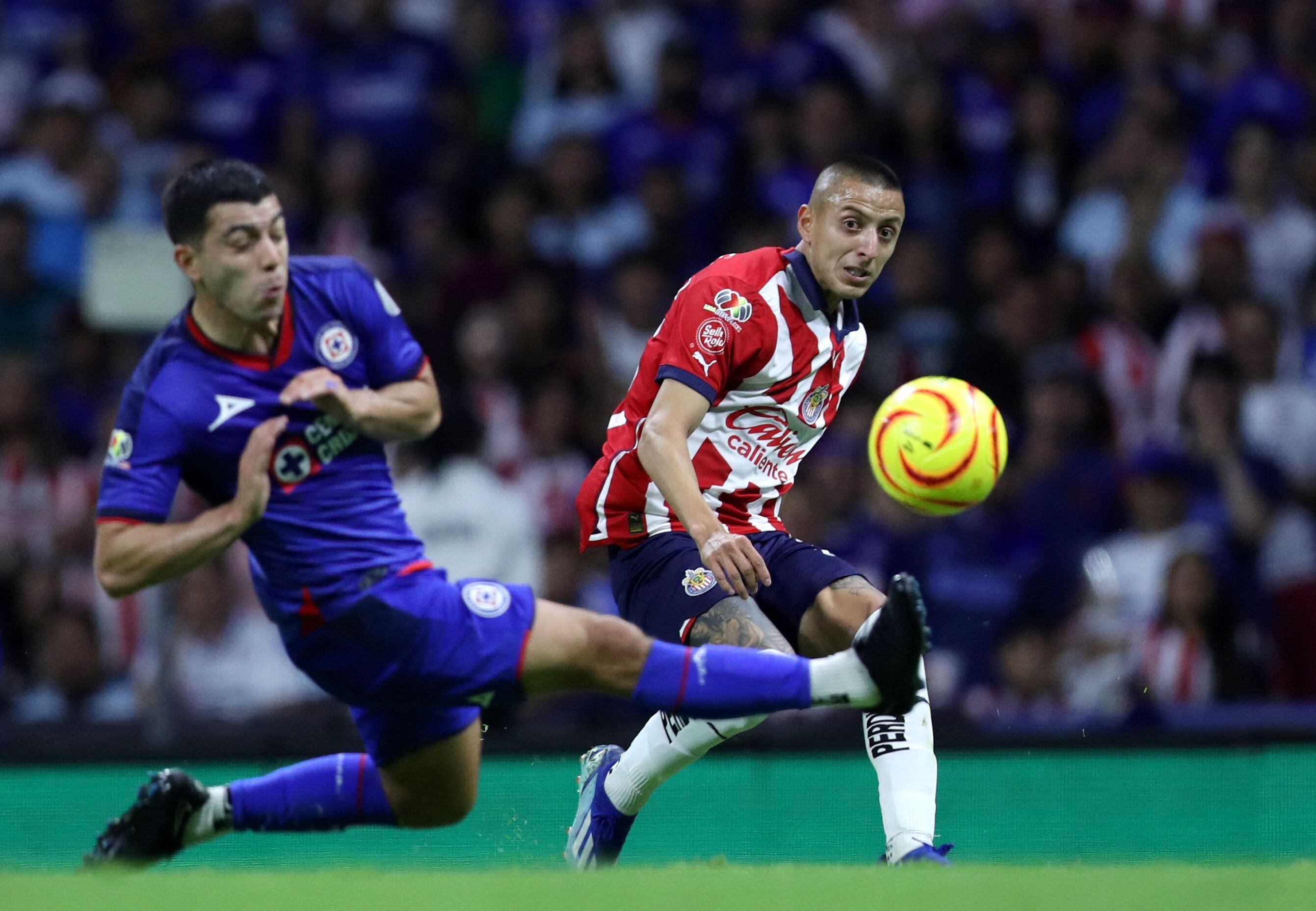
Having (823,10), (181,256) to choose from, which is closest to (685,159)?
(823,10)

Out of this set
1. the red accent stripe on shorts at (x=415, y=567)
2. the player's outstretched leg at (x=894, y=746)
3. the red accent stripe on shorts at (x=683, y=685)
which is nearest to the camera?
the red accent stripe on shorts at (x=683, y=685)

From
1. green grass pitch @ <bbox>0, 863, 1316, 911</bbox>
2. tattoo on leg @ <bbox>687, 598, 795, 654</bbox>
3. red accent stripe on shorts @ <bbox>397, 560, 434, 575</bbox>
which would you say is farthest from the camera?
tattoo on leg @ <bbox>687, 598, 795, 654</bbox>

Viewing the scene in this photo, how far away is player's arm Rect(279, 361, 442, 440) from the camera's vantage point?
4.50 metres

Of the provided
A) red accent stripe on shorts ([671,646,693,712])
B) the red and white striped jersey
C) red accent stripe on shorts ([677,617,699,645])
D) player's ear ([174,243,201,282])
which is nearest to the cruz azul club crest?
the red and white striped jersey

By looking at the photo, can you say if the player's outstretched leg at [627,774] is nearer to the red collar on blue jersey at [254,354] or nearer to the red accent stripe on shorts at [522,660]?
the red accent stripe on shorts at [522,660]

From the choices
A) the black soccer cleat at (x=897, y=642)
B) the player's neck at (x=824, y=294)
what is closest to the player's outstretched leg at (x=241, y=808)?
the black soccer cleat at (x=897, y=642)

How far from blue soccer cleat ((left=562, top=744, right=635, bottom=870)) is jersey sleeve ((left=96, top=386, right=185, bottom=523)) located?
6.89 feet

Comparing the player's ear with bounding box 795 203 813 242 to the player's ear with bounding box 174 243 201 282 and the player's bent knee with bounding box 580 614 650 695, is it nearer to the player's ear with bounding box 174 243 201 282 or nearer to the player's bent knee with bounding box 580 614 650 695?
the player's bent knee with bounding box 580 614 650 695

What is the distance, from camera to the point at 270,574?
15.5 feet

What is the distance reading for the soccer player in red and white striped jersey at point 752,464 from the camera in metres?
5.24

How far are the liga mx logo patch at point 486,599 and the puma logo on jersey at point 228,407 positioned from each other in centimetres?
75

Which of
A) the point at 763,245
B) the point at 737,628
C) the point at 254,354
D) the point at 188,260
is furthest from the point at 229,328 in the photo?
the point at 763,245

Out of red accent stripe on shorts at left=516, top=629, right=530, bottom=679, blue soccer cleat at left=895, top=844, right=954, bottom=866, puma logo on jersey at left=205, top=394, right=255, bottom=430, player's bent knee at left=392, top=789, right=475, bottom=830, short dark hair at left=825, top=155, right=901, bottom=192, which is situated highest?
short dark hair at left=825, top=155, right=901, bottom=192

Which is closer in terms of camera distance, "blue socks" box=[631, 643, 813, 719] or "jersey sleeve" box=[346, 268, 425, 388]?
"blue socks" box=[631, 643, 813, 719]
